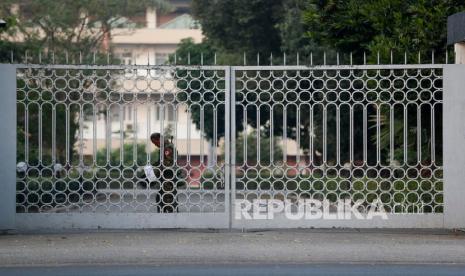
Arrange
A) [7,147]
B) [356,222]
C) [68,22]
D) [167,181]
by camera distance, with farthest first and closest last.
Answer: [68,22]
[167,181]
[356,222]
[7,147]

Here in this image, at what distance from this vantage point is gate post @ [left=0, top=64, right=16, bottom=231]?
17078 millimetres

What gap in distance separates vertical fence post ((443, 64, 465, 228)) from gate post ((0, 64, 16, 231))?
6307mm

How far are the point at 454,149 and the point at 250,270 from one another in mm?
5034

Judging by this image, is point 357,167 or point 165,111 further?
point 165,111

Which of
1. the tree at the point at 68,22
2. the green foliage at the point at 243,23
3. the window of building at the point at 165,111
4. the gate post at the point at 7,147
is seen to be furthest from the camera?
the tree at the point at 68,22

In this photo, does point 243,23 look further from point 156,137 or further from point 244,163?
point 244,163

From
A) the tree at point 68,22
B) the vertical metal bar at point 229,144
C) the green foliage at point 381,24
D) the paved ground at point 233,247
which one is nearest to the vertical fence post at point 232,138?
the vertical metal bar at point 229,144

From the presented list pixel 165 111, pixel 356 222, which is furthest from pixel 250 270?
pixel 165 111

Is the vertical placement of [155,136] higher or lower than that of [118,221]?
higher

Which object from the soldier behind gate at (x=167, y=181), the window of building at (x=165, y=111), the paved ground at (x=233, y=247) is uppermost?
the window of building at (x=165, y=111)

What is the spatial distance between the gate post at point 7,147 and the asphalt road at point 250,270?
339 centimetres

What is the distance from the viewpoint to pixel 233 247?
49.9ft

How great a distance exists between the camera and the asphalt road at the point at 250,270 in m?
13.1

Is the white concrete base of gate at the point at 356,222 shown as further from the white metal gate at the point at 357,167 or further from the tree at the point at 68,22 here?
the tree at the point at 68,22
